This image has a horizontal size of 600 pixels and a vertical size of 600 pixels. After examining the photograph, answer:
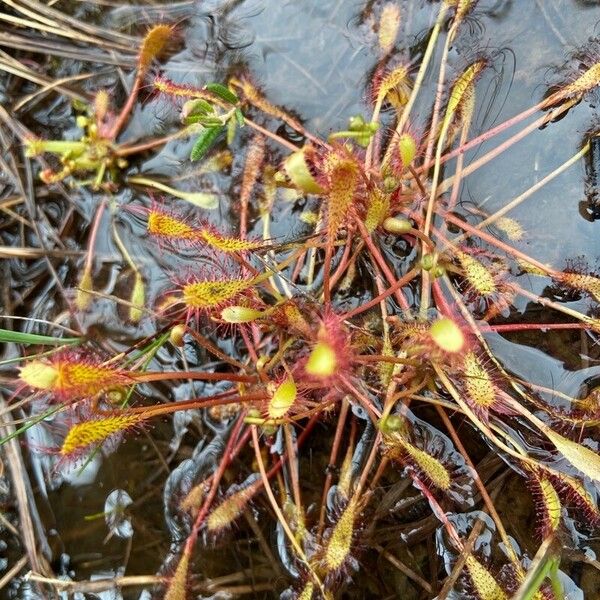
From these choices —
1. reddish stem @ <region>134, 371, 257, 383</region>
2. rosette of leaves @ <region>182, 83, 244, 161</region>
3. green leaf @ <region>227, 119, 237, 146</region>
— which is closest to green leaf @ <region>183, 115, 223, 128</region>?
rosette of leaves @ <region>182, 83, 244, 161</region>

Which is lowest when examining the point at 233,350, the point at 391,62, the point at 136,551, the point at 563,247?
the point at 136,551

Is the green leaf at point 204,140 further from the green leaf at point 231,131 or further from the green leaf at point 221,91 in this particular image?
the green leaf at point 231,131

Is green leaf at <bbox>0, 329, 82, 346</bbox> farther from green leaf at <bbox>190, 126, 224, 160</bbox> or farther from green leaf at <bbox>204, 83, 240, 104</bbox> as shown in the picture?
green leaf at <bbox>204, 83, 240, 104</bbox>

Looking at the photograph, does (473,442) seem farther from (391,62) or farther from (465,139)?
(391,62)

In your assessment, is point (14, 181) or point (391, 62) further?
point (14, 181)

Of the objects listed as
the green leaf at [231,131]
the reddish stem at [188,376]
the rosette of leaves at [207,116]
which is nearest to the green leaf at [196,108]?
the rosette of leaves at [207,116]

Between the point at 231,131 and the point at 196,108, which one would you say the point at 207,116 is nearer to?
the point at 196,108

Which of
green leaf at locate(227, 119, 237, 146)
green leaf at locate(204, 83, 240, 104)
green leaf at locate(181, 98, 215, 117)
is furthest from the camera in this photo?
green leaf at locate(227, 119, 237, 146)

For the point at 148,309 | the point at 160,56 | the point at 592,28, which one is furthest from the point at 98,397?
the point at 592,28
